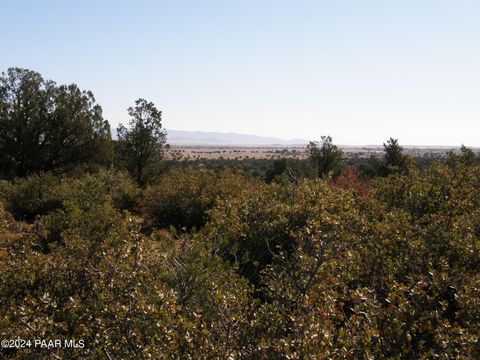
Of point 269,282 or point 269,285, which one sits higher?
point 269,285

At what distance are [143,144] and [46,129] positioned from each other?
257 inches

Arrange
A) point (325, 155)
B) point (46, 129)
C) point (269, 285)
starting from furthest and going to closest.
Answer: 1. point (325, 155)
2. point (46, 129)
3. point (269, 285)

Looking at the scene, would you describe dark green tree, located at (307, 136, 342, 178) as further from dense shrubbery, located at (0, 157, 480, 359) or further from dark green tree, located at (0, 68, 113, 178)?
dense shrubbery, located at (0, 157, 480, 359)

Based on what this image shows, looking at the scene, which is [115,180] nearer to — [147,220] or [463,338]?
[147,220]

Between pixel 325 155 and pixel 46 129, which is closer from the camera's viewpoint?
pixel 46 129

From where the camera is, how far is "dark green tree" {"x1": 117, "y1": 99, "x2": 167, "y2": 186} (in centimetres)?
2994

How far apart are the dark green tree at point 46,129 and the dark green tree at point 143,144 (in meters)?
1.54

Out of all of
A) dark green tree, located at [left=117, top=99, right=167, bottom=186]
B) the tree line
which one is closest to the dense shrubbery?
the tree line

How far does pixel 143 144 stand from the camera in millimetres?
30469

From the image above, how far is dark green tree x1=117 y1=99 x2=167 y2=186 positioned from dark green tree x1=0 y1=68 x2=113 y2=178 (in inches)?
60.5

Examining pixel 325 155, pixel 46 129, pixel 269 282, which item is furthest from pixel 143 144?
pixel 269 282

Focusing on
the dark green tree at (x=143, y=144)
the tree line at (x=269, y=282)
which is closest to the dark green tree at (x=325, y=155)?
the dark green tree at (x=143, y=144)

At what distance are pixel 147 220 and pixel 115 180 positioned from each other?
4.84 m

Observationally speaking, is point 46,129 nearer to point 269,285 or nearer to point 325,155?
point 325,155
